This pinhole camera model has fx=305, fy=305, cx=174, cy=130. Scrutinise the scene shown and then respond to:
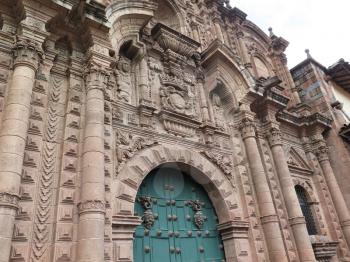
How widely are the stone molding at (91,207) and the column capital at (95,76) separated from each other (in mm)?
2067

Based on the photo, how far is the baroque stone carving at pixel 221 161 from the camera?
723 centimetres

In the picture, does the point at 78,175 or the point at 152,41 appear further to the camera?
the point at 152,41

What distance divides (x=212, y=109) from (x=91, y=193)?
15.3ft

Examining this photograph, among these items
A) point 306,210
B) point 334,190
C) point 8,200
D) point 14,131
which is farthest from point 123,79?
point 334,190

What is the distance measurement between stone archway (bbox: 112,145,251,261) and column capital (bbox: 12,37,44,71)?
235cm

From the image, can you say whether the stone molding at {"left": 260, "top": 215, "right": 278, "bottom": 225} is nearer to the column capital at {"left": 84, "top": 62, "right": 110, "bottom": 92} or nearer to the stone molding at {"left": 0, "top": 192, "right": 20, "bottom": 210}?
the column capital at {"left": 84, "top": 62, "right": 110, "bottom": 92}

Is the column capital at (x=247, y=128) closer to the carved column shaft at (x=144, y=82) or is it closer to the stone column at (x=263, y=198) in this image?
the stone column at (x=263, y=198)

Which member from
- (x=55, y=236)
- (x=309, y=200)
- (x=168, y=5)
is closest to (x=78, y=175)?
(x=55, y=236)

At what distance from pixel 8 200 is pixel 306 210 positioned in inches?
346

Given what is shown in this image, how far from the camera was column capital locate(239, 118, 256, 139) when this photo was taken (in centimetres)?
819

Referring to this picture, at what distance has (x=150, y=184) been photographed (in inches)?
250

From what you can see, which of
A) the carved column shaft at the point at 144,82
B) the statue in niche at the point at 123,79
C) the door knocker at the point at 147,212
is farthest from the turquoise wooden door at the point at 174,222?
the statue in niche at the point at 123,79

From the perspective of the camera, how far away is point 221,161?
24.3 ft

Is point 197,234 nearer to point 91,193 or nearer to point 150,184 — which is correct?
point 150,184
